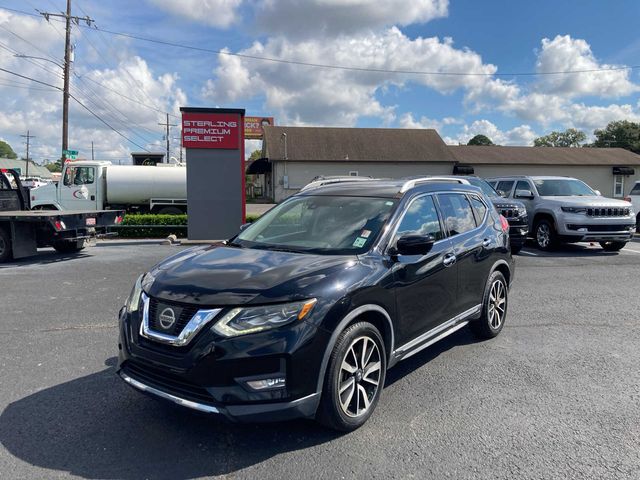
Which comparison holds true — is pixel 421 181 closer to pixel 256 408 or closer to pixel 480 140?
pixel 256 408

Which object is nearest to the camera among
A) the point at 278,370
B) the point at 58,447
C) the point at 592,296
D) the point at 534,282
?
the point at 278,370

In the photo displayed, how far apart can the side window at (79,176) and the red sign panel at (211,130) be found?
22.3ft

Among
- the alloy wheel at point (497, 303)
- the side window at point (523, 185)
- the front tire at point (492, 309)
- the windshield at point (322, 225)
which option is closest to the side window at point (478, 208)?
the front tire at point (492, 309)

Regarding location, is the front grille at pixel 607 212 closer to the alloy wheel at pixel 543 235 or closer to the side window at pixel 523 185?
the alloy wheel at pixel 543 235

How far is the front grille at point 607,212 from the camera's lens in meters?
11.6

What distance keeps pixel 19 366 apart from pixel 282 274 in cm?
308

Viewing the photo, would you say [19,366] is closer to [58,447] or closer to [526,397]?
[58,447]

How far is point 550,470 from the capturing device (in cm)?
288

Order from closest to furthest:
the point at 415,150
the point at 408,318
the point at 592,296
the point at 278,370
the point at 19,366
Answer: the point at 278,370
the point at 408,318
the point at 19,366
the point at 592,296
the point at 415,150

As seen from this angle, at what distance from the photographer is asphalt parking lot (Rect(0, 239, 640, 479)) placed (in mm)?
2914

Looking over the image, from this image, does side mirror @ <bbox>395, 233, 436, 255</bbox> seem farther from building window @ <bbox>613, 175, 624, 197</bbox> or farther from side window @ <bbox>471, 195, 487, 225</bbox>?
building window @ <bbox>613, 175, 624, 197</bbox>

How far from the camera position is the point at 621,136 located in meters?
72.3

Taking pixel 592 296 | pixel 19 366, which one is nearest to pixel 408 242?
pixel 19 366

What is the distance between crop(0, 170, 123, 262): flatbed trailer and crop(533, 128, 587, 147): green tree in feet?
295
